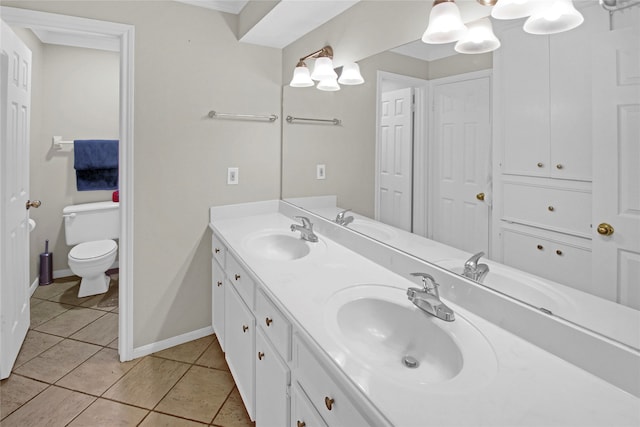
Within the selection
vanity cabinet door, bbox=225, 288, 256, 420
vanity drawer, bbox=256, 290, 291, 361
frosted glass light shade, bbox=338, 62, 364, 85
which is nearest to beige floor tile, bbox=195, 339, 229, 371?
vanity cabinet door, bbox=225, 288, 256, 420

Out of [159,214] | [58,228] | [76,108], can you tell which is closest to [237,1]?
[159,214]

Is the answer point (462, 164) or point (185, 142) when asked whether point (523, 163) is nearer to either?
point (462, 164)

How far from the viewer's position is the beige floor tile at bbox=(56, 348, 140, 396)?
1.93 metres

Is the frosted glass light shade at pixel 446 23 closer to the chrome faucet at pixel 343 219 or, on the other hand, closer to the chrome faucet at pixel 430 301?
the chrome faucet at pixel 430 301

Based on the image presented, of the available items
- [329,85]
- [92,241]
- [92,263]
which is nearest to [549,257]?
[329,85]

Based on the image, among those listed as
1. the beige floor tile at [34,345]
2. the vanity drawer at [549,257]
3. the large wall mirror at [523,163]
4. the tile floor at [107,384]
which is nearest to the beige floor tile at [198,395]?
the tile floor at [107,384]

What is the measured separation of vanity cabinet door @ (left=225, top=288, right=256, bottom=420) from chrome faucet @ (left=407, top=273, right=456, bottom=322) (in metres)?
0.71

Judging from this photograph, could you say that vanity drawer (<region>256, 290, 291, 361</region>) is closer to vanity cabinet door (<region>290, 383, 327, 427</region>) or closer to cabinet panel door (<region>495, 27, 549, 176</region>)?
vanity cabinet door (<region>290, 383, 327, 427</region>)

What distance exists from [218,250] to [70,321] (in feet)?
4.61

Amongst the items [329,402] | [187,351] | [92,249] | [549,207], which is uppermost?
[549,207]

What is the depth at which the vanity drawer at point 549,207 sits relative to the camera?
86 cm

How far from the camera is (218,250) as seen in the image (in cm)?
219

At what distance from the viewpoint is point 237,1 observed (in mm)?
2180

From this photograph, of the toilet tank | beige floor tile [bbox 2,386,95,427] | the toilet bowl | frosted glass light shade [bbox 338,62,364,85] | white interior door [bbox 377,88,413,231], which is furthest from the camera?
the toilet tank
